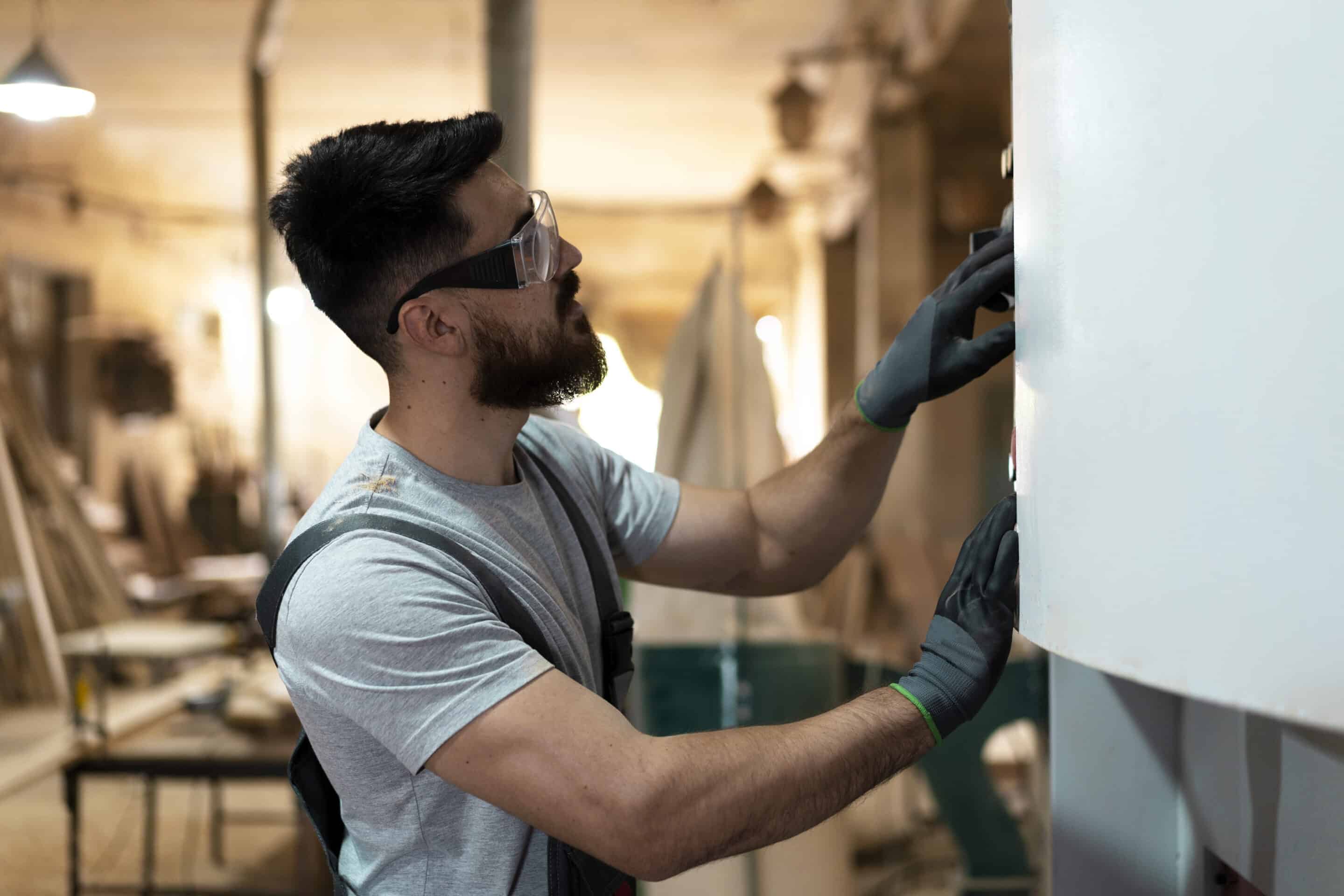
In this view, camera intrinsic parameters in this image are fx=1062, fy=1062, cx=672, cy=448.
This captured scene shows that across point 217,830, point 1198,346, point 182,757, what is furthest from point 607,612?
point 217,830

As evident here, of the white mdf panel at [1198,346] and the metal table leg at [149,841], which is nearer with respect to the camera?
the white mdf panel at [1198,346]

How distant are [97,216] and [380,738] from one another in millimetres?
5642

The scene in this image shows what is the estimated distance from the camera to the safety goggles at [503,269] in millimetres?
1079

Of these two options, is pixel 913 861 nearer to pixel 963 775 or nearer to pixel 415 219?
pixel 963 775

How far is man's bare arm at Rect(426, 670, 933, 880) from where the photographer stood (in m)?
0.86

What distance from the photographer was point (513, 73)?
294 centimetres

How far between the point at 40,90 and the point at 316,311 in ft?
7.26

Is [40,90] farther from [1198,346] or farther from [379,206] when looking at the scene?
[1198,346]

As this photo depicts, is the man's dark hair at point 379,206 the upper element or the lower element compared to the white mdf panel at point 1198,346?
upper

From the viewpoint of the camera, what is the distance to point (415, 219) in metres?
1.07

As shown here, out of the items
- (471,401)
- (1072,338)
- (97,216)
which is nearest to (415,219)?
(471,401)

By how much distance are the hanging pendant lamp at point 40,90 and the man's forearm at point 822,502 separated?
2766 mm

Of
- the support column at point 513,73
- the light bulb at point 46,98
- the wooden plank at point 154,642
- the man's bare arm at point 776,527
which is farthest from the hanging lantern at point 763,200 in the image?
the man's bare arm at point 776,527

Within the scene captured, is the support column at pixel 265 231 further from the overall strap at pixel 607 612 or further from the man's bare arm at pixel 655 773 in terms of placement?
the man's bare arm at pixel 655 773
